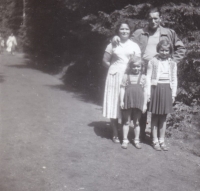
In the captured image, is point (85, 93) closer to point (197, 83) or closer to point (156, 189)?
point (197, 83)

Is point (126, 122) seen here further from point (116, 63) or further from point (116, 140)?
point (116, 63)

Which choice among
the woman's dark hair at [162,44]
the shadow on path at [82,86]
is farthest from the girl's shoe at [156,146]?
the shadow on path at [82,86]

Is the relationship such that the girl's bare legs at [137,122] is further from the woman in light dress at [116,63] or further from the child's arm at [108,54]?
the child's arm at [108,54]

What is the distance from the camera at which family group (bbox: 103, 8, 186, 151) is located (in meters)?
5.49

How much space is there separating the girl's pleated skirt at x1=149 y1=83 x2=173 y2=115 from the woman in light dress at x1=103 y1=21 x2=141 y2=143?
612 mm

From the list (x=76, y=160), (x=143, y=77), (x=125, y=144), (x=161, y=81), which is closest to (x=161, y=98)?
(x=161, y=81)

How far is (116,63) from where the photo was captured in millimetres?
5781

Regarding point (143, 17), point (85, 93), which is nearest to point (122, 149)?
point (143, 17)

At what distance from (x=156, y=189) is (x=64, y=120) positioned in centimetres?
369

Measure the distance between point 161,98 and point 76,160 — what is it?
1709mm

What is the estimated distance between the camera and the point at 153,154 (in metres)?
5.42

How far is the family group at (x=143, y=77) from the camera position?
5488 millimetres

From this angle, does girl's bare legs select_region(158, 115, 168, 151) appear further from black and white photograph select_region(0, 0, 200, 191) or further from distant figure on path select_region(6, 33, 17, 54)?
distant figure on path select_region(6, 33, 17, 54)

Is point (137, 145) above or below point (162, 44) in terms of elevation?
below
